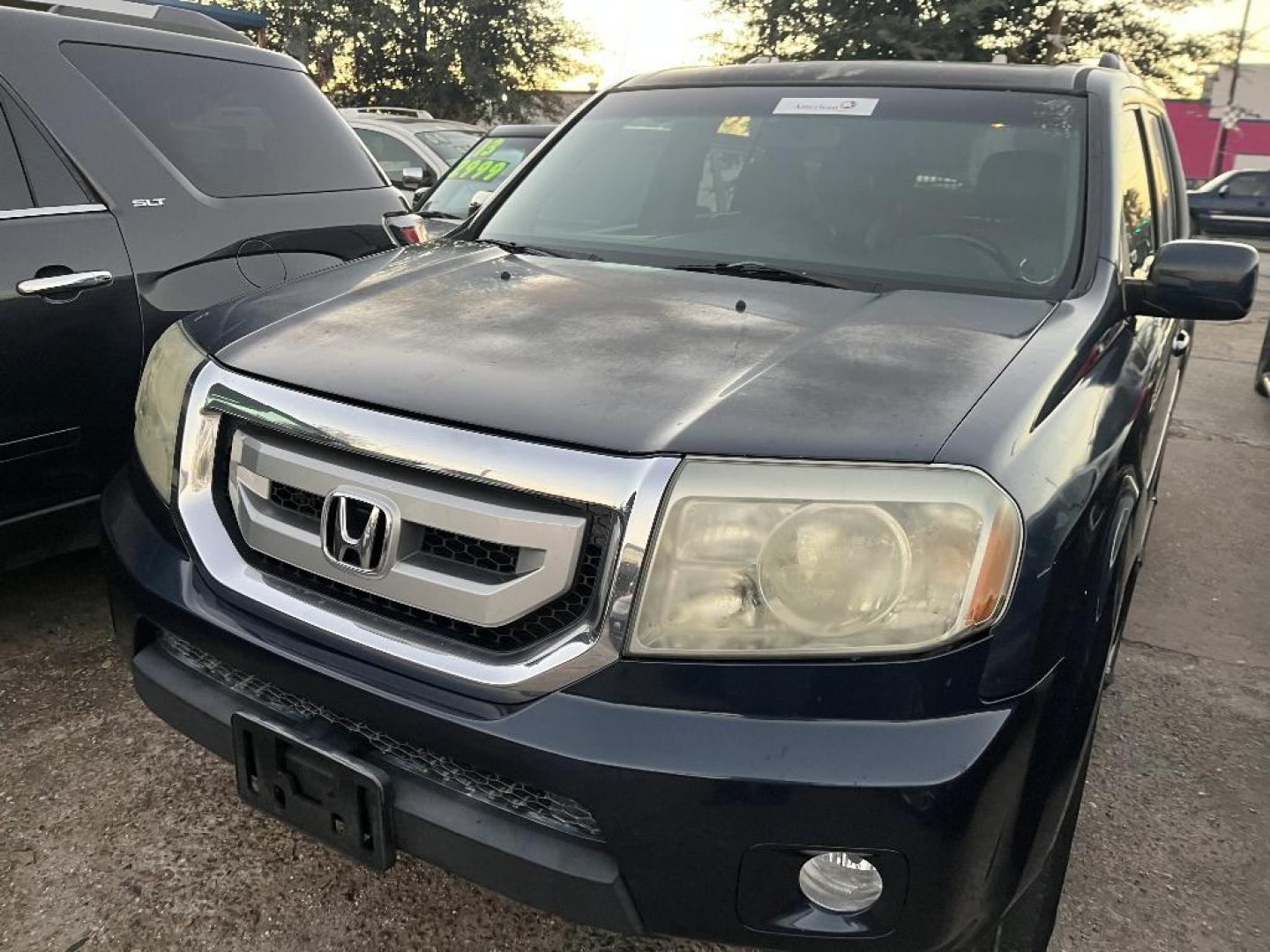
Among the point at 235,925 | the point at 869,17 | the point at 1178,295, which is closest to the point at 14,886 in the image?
the point at 235,925

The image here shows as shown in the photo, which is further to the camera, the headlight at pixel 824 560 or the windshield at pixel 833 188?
the windshield at pixel 833 188

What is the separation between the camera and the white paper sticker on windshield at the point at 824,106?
2.76 meters

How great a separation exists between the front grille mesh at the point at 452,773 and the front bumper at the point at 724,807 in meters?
0.01

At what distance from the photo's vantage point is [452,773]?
1647mm

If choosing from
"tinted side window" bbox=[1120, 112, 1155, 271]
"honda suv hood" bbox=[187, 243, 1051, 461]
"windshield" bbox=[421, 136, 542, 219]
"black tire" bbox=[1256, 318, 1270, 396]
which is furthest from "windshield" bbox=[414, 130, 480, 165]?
"honda suv hood" bbox=[187, 243, 1051, 461]

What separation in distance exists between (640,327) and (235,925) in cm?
142

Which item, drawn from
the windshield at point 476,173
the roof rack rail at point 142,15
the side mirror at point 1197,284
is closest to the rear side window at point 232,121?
the roof rack rail at point 142,15

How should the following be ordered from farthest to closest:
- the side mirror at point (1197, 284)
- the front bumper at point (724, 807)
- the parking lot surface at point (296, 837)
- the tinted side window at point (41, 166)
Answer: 1. the tinted side window at point (41, 166)
2. the side mirror at point (1197, 284)
3. the parking lot surface at point (296, 837)
4. the front bumper at point (724, 807)

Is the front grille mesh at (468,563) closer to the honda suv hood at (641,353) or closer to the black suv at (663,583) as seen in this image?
the black suv at (663,583)

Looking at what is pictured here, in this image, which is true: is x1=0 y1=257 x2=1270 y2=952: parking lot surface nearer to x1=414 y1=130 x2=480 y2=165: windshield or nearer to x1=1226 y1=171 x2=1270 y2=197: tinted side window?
x1=414 y1=130 x2=480 y2=165: windshield

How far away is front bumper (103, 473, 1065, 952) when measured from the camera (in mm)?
1394

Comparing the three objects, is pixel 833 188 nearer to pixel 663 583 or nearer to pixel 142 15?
pixel 663 583

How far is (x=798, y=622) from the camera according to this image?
4.79 ft

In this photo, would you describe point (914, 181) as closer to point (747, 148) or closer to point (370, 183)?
point (747, 148)
